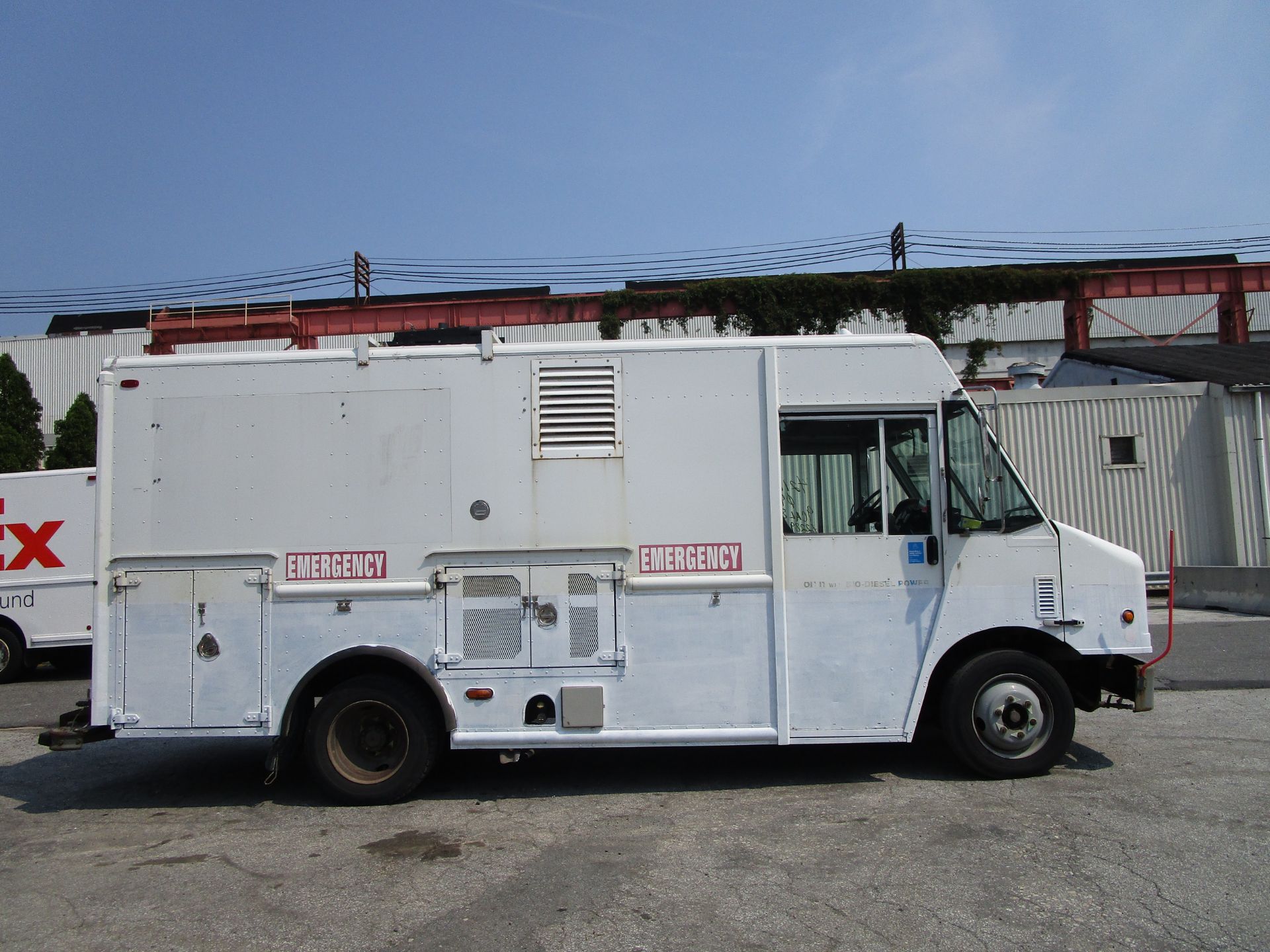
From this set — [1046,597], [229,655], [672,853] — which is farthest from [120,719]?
[1046,597]

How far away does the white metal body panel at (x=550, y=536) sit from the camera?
19.4ft

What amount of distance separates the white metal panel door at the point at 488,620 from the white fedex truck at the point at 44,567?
879cm

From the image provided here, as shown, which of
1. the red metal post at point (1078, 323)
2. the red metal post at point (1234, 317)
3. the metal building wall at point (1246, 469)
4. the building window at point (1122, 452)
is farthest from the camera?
the red metal post at point (1234, 317)

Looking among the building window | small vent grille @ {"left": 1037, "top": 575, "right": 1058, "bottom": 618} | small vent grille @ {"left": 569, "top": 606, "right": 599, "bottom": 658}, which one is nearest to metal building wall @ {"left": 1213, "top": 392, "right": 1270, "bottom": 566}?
the building window

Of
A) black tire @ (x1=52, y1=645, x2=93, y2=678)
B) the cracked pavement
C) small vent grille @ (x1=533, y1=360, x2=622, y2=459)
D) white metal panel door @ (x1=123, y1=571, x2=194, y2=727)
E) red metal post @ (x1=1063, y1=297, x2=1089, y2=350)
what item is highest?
red metal post @ (x1=1063, y1=297, x2=1089, y2=350)

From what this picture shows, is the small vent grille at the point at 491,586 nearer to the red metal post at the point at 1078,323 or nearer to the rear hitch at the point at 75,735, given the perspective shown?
the rear hitch at the point at 75,735

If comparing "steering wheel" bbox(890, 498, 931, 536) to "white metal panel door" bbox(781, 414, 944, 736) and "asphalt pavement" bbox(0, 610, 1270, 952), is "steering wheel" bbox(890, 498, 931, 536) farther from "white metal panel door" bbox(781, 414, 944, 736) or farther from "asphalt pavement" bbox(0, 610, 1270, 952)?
"asphalt pavement" bbox(0, 610, 1270, 952)

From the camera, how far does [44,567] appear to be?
12289 millimetres

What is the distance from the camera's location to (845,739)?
233 inches

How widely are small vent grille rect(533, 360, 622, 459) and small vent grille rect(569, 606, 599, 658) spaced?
1051mm

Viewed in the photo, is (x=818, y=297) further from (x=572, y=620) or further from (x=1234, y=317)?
(x=572, y=620)

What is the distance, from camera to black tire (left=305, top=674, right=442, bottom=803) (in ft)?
19.4

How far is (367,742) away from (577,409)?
2.63 meters

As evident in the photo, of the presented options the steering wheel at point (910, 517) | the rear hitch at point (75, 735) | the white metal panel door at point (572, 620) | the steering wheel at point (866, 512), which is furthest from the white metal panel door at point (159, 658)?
the steering wheel at point (910, 517)
